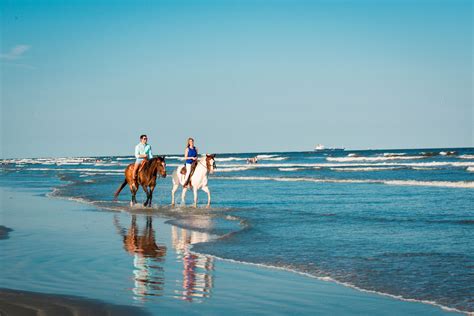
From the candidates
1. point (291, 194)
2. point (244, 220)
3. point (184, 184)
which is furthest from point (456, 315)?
point (291, 194)

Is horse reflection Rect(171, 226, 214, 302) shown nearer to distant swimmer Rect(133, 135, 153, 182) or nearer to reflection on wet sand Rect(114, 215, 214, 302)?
reflection on wet sand Rect(114, 215, 214, 302)

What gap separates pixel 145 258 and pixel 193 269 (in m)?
1.19

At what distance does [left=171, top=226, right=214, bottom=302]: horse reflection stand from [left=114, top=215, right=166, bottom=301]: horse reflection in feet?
0.96

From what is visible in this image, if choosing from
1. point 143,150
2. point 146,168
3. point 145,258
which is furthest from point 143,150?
point 145,258

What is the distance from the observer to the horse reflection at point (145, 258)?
6.66m

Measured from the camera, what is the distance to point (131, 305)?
19.2ft

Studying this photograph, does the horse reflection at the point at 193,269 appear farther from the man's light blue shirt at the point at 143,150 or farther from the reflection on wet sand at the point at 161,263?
the man's light blue shirt at the point at 143,150

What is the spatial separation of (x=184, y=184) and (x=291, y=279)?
447 inches

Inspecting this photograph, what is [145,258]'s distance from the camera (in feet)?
29.0

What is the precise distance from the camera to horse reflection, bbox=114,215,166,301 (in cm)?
666

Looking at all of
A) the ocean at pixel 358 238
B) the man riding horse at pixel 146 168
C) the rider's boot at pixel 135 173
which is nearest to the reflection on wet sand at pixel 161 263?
the ocean at pixel 358 238

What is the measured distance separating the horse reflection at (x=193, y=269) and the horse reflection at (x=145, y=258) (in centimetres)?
29

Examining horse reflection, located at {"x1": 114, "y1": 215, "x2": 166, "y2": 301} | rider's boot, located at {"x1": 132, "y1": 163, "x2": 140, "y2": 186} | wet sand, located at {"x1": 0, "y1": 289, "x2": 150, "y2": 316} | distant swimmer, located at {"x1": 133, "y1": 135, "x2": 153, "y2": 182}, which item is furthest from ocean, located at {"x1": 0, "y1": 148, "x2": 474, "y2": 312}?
distant swimmer, located at {"x1": 133, "y1": 135, "x2": 153, "y2": 182}

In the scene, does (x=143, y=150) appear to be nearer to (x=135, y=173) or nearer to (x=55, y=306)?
(x=135, y=173)
